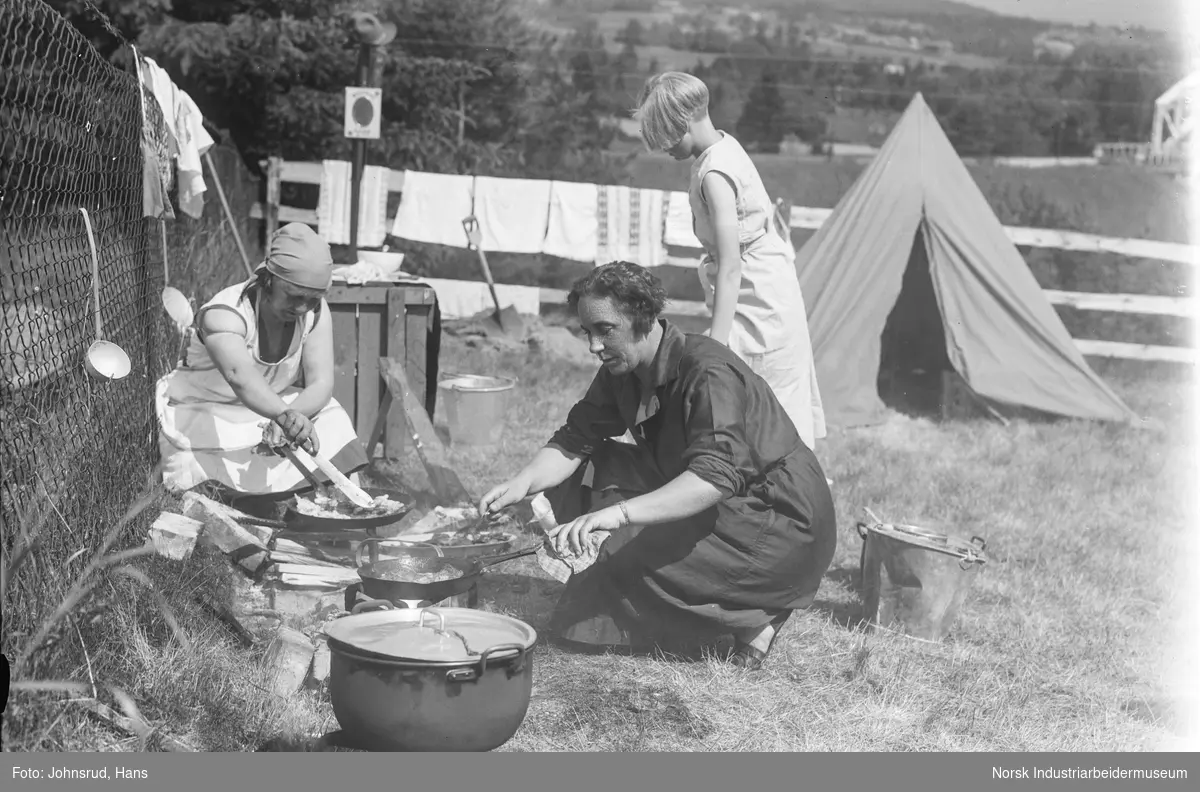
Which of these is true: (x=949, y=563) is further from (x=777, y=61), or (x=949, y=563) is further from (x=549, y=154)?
(x=777, y=61)

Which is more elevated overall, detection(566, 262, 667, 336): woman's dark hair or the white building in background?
the white building in background

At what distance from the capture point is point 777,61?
42.6ft

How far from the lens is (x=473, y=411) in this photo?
6773 millimetres

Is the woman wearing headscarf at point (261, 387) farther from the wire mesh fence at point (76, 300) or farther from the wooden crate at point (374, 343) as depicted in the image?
the wooden crate at point (374, 343)

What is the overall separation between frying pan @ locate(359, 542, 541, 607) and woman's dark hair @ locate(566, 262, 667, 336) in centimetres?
76

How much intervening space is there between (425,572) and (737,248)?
5.60ft

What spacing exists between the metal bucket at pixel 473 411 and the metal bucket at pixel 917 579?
3.01 m

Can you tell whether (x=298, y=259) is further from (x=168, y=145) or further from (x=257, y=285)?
(x=168, y=145)

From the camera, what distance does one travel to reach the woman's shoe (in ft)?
12.4

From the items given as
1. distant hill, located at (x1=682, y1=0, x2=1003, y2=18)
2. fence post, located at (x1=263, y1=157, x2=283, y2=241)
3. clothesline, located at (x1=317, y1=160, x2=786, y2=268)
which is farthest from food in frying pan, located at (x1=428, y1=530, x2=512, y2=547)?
distant hill, located at (x1=682, y1=0, x2=1003, y2=18)

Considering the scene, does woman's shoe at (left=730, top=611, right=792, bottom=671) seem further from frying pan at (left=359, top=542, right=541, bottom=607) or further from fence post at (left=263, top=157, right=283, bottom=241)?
fence post at (left=263, top=157, right=283, bottom=241)

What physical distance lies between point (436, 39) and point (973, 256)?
20.0ft

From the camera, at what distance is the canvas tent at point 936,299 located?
8148mm

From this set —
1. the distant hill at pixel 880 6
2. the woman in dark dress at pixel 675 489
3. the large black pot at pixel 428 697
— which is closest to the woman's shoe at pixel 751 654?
the woman in dark dress at pixel 675 489
